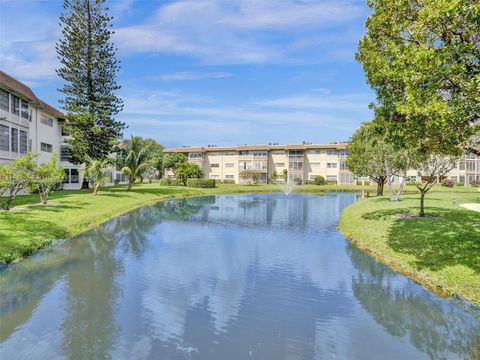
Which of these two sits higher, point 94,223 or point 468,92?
point 468,92

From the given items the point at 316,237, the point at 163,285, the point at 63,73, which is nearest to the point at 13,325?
the point at 163,285

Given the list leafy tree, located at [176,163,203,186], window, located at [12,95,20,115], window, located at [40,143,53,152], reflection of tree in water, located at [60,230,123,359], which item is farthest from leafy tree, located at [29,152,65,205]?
leafy tree, located at [176,163,203,186]

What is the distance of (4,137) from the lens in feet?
112

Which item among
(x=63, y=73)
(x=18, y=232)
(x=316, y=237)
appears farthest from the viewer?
(x=63, y=73)

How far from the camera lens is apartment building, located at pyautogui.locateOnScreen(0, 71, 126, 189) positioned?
112ft

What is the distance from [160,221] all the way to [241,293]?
16.7 metres

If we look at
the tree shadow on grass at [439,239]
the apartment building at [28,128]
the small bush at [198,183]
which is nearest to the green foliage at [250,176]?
the small bush at [198,183]

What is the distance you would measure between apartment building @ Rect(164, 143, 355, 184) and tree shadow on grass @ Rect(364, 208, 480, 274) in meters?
60.5

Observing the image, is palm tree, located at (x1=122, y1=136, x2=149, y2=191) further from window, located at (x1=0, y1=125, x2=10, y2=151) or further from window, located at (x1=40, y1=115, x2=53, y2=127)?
window, located at (x1=0, y1=125, x2=10, y2=151)

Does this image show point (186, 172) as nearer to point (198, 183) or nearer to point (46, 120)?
point (198, 183)

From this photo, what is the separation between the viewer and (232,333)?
8062 millimetres

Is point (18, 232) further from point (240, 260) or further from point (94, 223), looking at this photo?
point (240, 260)

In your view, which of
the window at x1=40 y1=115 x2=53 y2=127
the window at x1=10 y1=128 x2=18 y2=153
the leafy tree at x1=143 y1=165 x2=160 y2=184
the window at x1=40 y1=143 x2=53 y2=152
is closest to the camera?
the window at x1=10 y1=128 x2=18 y2=153

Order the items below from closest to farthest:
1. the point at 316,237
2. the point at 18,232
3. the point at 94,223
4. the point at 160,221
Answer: the point at 18,232 → the point at 316,237 → the point at 94,223 → the point at 160,221
